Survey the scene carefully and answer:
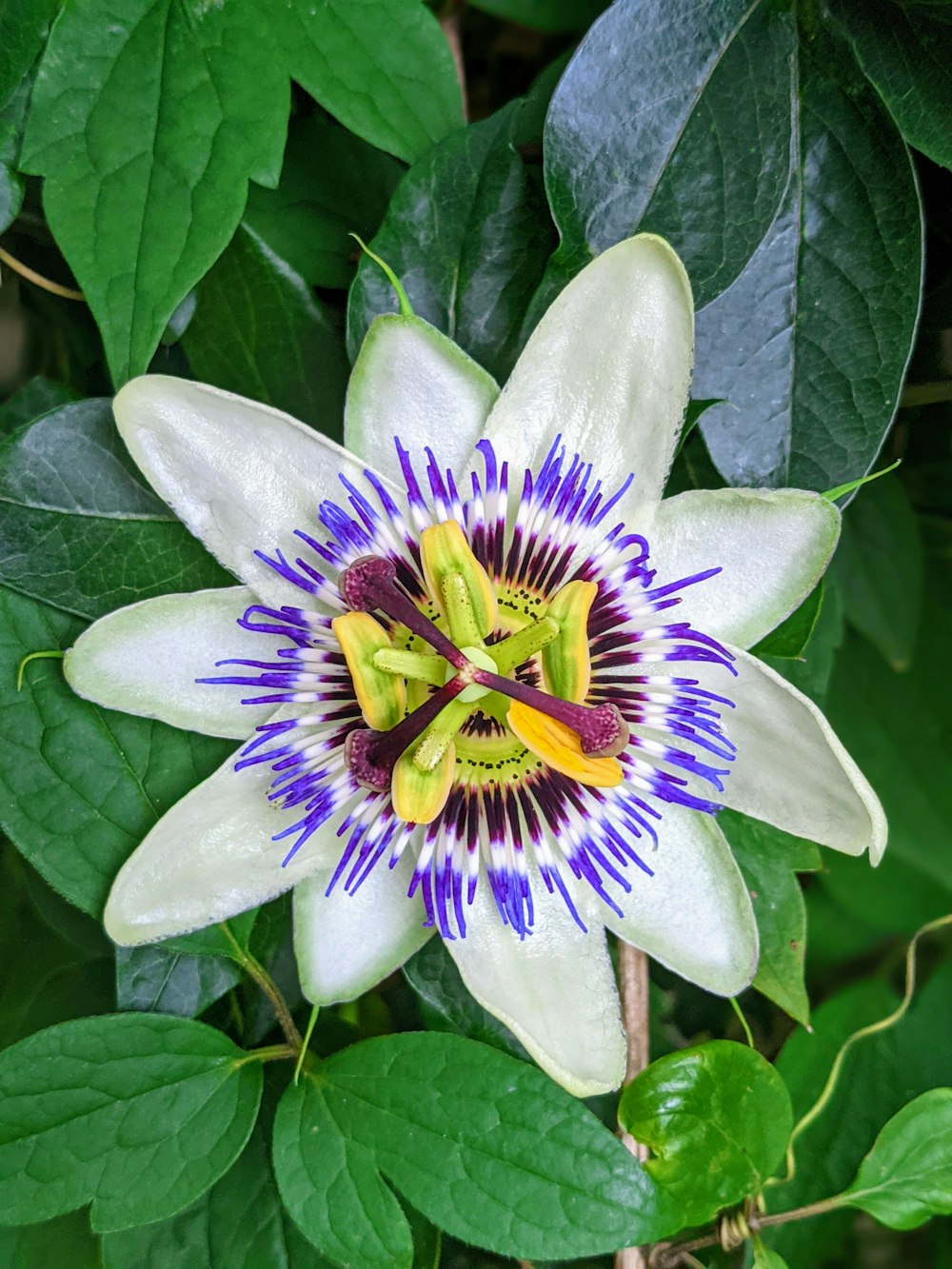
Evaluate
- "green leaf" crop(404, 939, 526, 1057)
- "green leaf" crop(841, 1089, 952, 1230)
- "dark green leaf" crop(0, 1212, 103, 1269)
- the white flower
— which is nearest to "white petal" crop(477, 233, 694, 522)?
the white flower

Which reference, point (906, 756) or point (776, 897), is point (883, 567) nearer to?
point (906, 756)

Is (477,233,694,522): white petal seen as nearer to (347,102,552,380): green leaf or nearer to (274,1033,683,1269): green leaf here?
(347,102,552,380): green leaf

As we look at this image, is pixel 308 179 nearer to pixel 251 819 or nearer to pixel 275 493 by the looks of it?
pixel 275 493

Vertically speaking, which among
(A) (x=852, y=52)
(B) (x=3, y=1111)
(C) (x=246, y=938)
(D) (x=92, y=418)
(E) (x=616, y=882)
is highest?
(A) (x=852, y=52)

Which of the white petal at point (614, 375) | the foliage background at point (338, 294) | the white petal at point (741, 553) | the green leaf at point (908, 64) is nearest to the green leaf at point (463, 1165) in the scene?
the foliage background at point (338, 294)

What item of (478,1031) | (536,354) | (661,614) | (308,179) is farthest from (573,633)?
(308,179)

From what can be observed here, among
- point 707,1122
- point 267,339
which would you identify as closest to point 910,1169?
point 707,1122
